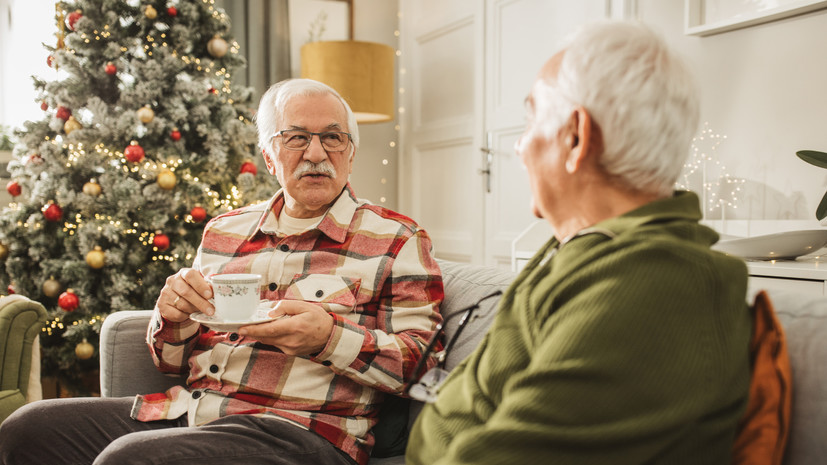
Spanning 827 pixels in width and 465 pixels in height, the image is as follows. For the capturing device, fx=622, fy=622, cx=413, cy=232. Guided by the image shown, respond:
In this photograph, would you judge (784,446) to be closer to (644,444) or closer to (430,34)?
(644,444)

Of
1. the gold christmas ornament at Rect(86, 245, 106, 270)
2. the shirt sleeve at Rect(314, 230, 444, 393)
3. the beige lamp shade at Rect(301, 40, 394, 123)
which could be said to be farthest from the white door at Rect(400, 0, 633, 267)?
the gold christmas ornament at Rect(86, 245, 106, 270)

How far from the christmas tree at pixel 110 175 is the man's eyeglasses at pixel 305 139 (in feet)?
4.34

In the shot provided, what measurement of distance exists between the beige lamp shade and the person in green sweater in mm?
2781

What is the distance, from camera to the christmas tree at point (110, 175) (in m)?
2.65

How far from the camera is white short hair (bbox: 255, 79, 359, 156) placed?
154 centimetres

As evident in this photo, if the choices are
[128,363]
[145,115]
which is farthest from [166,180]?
[128,363]

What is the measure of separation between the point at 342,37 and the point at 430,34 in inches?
25.8

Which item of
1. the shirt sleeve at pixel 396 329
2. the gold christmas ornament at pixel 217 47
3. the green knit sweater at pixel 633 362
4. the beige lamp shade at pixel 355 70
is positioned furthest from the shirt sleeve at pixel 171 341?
the beige lamp shade at pixel 355 70

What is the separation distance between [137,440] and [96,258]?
5.72 ft

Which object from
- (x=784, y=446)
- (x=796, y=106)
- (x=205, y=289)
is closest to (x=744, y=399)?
(x=784, y=446)

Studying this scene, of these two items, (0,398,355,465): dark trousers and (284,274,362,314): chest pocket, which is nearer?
(0,398,355,465): dark trousers

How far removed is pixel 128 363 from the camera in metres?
1.52

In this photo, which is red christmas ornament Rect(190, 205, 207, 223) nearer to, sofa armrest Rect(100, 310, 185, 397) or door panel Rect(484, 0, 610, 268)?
sofa armrest Rect(100, 310, 185, 397)

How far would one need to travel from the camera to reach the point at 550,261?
809mm
